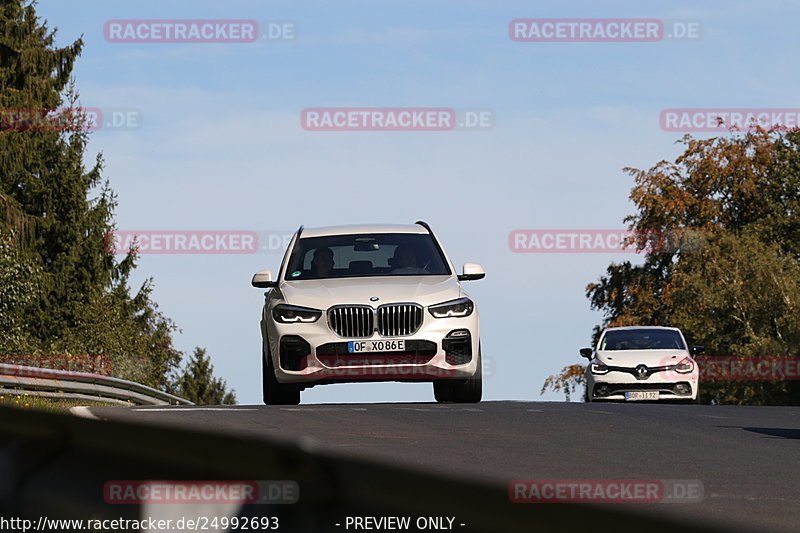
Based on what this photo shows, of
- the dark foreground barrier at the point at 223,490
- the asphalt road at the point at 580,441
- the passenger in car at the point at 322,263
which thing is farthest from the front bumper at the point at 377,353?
the dark foreground barrier at the point at 223,490

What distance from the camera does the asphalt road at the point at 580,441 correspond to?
8938 mm

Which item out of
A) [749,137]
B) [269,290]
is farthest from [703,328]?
[269,290]

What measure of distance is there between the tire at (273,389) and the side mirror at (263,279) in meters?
0.80

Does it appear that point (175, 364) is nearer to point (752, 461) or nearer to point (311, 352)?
point (311, 352)

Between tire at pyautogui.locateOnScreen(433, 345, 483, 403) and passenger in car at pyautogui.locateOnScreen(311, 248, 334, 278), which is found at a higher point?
passenger in car at pyautogui.locateOnScreen(311, 248, 334, 278)

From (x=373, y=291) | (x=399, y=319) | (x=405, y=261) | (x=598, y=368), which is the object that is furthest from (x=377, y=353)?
(x=598, y=368)

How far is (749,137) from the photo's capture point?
182ft

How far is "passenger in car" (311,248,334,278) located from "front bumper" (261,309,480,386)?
971 mm

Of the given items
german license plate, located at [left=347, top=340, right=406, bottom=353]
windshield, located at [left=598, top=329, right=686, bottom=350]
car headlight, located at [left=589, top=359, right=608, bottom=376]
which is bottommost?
car headlight, located at [left=589, top=359, right=608, bottom=376]

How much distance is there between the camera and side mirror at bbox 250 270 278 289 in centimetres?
1680

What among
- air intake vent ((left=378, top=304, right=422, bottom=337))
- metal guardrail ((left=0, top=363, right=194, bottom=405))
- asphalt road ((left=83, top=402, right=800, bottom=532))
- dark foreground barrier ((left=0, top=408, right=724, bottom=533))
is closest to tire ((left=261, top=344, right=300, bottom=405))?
asphalt road ((left=83, top=402, right=800, bottom=532))

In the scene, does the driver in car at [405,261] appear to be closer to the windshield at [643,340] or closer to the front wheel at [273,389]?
the front wheel at [273,389]

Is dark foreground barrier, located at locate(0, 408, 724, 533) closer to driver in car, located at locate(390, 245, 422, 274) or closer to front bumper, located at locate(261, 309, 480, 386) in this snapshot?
front bumper, located at locate(261, 309, 480, 386)

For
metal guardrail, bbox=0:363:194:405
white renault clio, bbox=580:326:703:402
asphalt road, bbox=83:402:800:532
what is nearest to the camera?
asphalt road, bbox=83:402:800:532
